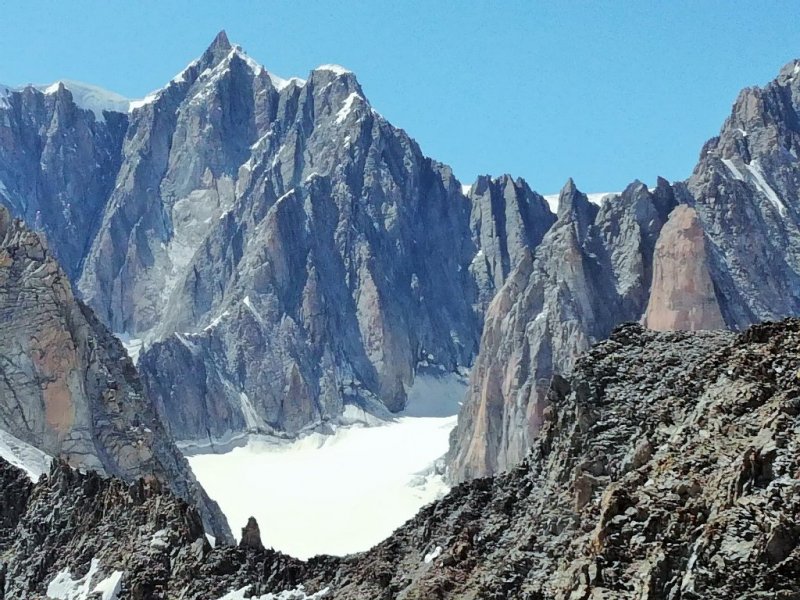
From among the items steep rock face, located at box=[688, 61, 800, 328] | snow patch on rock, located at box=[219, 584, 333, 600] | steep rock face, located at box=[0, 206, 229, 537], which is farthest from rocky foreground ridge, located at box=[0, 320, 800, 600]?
steep rock face, located at box=[688, 61, 800, 328]

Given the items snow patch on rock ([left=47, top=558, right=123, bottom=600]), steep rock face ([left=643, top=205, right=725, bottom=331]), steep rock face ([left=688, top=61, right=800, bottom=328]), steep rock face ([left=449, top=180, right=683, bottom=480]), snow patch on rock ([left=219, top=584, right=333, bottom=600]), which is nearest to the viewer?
snow patch on rock ([left=219, top=584, right=333, bottom=600])

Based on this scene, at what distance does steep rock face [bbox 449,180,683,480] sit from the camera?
175000 millimetres

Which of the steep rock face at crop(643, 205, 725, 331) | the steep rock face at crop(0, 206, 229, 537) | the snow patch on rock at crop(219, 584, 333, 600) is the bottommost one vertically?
the snow patch on rock at crop(219, 584, 333, 600)

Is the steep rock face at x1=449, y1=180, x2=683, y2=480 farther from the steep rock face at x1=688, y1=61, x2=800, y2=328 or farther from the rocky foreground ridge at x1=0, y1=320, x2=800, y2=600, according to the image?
the rocky foreground ridge at x1=0, y1=320, x2=800, y2=600

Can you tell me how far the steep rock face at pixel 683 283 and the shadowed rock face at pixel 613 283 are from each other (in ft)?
0.66

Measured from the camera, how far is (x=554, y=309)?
7047 inches

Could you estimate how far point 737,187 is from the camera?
18675 cm

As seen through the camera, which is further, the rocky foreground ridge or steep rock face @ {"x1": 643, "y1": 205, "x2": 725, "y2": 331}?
steep rock face @ {"x1": 643, "y1": 205, "x2": 725, "y2": 331}

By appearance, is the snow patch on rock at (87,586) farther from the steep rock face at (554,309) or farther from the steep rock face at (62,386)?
the steep rock face at (554,309)

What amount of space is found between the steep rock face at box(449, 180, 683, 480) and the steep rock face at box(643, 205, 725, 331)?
10917 mm

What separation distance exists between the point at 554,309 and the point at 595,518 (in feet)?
470

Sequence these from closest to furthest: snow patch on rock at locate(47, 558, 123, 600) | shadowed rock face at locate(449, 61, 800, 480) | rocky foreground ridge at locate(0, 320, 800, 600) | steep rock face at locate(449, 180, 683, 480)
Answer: rocky foreground ridge at locate(0, 320, 800, 600), snow patch on rock at locate(47, 558, 123, 600), shadowed rock face at locate(449, 61, 800, 480), steep rock face at locate(449, 180, 683, 480)

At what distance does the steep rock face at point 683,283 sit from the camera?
518 feet

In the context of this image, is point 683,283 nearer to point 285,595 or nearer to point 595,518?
point 285,595
